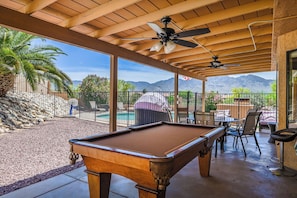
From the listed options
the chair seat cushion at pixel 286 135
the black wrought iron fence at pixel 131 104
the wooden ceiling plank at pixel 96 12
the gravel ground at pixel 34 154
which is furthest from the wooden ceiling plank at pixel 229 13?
the black wrought iron fence at pixel 131 104

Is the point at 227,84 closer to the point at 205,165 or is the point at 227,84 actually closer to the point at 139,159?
the point at 205,165

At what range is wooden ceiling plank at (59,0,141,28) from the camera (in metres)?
2.48

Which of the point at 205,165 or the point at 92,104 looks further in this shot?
the point at 92,104

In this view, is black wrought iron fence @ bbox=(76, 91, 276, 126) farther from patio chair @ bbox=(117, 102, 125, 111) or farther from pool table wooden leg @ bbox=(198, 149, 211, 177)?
pool table wooden leg @ bbox=(198, 149, 211, 177)

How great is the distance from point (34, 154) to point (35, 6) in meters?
3.18

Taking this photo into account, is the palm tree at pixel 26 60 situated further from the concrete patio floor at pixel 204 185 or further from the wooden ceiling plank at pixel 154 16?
the concrete patio floor at pixel 204 185

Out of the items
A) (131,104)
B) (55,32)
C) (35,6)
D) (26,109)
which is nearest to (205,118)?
(55,32)

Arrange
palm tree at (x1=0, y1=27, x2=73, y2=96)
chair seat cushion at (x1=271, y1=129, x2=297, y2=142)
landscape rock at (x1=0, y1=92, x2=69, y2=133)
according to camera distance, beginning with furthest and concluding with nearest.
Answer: landscape rock at (x1=0, y1=92, x2=69, y2=133), palm tree at (x1=0, y1=27, x2=73, y2=96), chair seat cushion at (x1=271, y1=129, x2=297, y2=142)

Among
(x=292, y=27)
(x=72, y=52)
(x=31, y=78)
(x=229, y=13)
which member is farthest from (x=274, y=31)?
(x=72, y=52)

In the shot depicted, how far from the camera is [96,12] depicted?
2742mm

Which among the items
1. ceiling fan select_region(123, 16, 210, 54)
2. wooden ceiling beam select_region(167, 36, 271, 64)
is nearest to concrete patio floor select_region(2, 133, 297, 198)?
ceiling fan select_region(123, 16, 210, 54)

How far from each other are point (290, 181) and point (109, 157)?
9.19ft

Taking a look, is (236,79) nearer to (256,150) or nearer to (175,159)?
(256,150)

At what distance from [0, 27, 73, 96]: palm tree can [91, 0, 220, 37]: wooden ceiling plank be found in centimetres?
229
